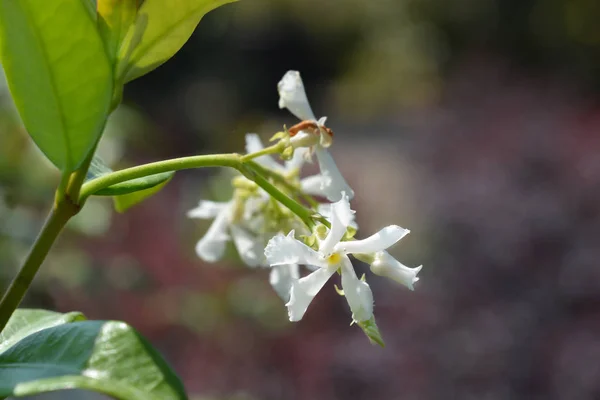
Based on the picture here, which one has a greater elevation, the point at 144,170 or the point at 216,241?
the point at 144,170

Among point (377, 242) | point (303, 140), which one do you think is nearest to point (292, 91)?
point (303, 140)

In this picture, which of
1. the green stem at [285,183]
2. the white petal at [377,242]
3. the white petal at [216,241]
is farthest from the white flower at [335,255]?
the white petal at [216,241]

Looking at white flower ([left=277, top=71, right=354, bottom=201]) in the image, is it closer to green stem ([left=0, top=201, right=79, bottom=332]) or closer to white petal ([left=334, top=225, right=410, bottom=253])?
white petal ([left=334, top=225, right=410, bottom=253])

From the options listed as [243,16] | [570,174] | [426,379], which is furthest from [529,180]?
[243,16]

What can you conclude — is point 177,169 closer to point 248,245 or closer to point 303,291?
point 303,291

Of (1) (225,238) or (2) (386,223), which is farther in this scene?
(2) (386,223)

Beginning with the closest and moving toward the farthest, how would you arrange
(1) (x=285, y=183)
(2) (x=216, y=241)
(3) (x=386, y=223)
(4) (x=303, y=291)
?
(4) (x=303, y=291)
(1) (x=285, y=183)
(2) (x=216, y=241)
(3) (x=386, y=223)

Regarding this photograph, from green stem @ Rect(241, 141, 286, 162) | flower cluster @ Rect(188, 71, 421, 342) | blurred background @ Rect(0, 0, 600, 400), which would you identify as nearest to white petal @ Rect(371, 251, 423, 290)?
flower cluster @ Rect(188, 71, 421, 342)

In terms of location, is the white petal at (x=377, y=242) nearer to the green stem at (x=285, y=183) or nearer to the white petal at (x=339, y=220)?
the white petal at (x=339, y=220)
